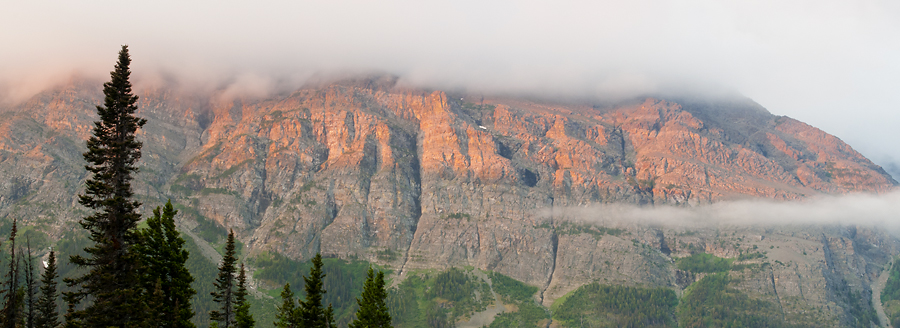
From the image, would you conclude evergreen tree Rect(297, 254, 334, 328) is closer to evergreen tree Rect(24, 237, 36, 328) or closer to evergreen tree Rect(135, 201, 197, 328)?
evergreen tree Rect(135, 201, 197, 328)

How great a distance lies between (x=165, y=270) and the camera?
196 ft

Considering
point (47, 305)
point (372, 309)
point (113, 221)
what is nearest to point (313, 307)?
point (372, 309)

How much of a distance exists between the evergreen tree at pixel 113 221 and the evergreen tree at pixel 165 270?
3203 millimetres

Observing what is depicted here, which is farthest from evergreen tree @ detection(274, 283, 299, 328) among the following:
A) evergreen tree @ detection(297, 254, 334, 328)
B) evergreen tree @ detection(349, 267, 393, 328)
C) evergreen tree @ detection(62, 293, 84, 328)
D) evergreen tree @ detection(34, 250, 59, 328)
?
evergreen tree @ detection(34, 250, 59, 328)

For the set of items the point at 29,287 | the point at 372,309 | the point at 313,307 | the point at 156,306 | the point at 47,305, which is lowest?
the point at 47,305

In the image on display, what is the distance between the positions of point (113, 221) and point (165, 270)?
8069 millimetres

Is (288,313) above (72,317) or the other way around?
the other way around

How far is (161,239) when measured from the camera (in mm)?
59656

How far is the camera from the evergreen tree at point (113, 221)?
5278 cm

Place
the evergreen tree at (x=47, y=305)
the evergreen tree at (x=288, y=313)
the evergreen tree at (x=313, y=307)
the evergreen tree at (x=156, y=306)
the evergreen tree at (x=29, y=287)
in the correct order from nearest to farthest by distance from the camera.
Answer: the evergreen tree at (x=156, y=306) < the evergreen tree at (x=29, y=287) < the evergreen tree at (x=313, y=307) < the evergreen tree at (x=288, y=313) < the evergreen tree at (x=47, y=305)

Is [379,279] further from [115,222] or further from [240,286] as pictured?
[115,222]

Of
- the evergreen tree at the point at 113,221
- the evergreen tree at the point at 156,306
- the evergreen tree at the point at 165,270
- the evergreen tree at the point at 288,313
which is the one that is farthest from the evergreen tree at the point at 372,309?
the evergreen tree at the point at 113,221

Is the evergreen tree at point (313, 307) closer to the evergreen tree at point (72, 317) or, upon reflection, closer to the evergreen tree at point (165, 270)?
the evergreen tree at point (165, 270)

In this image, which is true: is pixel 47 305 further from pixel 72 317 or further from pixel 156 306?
pixel 156 306
